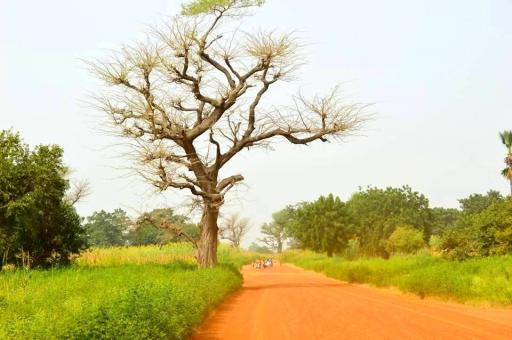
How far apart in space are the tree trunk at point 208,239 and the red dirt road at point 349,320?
27.0 feet

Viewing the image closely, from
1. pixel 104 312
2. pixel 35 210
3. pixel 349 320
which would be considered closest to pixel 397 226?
pixel 35 210

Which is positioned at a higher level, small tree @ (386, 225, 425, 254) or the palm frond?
the palm frond

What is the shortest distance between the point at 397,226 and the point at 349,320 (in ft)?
176

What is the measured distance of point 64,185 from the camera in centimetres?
2592

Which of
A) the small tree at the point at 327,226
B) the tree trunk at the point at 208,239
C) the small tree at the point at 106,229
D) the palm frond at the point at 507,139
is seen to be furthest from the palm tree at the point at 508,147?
the small tree at the point at 106,229

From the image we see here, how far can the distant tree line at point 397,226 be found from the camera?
22344 millimetres

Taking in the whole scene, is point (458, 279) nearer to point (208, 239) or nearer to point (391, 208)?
point (208, 239)

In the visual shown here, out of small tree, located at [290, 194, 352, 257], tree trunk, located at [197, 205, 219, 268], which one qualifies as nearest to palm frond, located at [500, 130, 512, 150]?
small tree, located at [290, 194, 352, 257]

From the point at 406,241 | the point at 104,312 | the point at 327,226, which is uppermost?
the point at 327,226

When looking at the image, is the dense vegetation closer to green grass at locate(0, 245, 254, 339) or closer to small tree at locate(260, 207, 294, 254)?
green grass at locate(0, 245, 254, 339)

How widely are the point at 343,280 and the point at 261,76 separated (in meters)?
12.3

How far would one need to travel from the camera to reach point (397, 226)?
6388cm

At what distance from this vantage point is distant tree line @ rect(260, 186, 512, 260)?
880 inches

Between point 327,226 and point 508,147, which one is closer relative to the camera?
point 508,147
